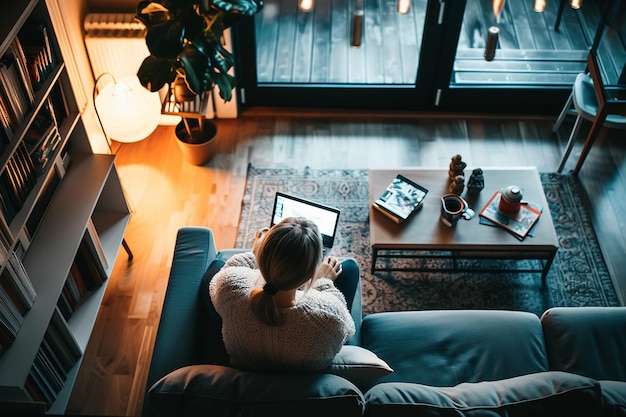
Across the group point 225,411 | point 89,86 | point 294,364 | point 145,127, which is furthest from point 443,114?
point 225,411

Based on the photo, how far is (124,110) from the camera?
10.3 feet

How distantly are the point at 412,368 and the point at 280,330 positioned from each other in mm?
732

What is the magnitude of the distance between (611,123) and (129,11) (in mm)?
2867

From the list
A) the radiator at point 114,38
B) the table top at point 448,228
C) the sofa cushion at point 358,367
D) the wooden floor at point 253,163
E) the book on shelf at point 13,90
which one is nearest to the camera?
the sofa cushion at point 358,367

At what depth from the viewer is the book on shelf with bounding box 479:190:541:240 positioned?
2.79 meters

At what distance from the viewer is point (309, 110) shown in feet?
13.0

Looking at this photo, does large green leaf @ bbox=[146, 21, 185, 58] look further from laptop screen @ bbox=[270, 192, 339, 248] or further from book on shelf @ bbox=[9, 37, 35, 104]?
laptop screen @ bbox=[270, 192, 339, 248]

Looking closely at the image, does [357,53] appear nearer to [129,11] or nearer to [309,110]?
[309,110]

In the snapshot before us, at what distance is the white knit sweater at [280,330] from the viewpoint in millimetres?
1842

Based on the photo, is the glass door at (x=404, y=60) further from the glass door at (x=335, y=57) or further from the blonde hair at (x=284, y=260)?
the blonde hair at (x=284, y=260)

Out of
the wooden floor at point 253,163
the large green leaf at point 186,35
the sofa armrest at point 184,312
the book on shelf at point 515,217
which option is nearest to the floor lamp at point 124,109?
the large green leaf at point 186,35

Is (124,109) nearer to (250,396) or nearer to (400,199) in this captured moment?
(400,199)

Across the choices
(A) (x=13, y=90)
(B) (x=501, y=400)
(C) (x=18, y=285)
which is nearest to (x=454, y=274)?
(B) (x=501, y=400)

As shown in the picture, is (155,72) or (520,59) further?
(520,59)
